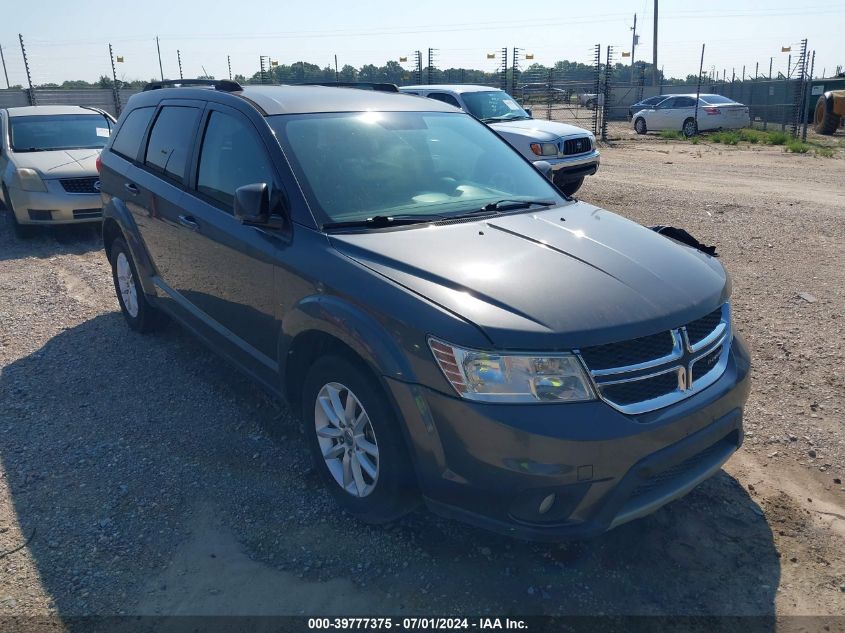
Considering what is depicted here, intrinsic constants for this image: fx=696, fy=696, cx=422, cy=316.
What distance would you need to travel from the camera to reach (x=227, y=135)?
13.3ft

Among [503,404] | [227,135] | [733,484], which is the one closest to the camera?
[503,404]

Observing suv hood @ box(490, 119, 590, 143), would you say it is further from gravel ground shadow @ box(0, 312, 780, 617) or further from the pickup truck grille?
the pickup truck grille

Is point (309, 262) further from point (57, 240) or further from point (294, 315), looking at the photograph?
point (57, 240)

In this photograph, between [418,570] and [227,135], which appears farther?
[227,135]

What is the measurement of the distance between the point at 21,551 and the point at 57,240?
728cm

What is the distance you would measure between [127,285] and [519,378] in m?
4.24

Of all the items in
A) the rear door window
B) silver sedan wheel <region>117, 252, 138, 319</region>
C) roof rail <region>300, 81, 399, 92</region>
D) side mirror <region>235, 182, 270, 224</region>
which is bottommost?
silver sedan wheel <region>117, 252, 138, 319</region>

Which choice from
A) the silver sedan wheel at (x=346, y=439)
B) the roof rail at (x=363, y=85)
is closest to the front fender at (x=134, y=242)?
the roof rail at (x=363, y=85)

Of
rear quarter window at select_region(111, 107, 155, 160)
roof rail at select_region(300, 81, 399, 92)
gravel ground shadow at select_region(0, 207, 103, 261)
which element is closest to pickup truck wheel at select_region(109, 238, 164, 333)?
rear quarter window at select_region(111, 107, 155, 160)

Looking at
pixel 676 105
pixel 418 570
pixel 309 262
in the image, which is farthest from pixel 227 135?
pixel 676 105

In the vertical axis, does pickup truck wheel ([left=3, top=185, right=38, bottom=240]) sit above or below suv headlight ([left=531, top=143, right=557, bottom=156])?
below

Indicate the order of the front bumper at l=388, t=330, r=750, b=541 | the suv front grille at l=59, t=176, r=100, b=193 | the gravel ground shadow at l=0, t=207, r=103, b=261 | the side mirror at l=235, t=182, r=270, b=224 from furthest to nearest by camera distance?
the suv front grille at l=59, t=176, r=100, b=193
the gravel ground shadow at l=0, t=207, r=103, b=261
the side mirror at l=235, t=182, r=270, b=224
the front bumper at l=388, t=330, r=750, b=541

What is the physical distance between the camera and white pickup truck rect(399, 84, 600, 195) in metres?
11.2

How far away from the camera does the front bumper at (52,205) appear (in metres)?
8.82
